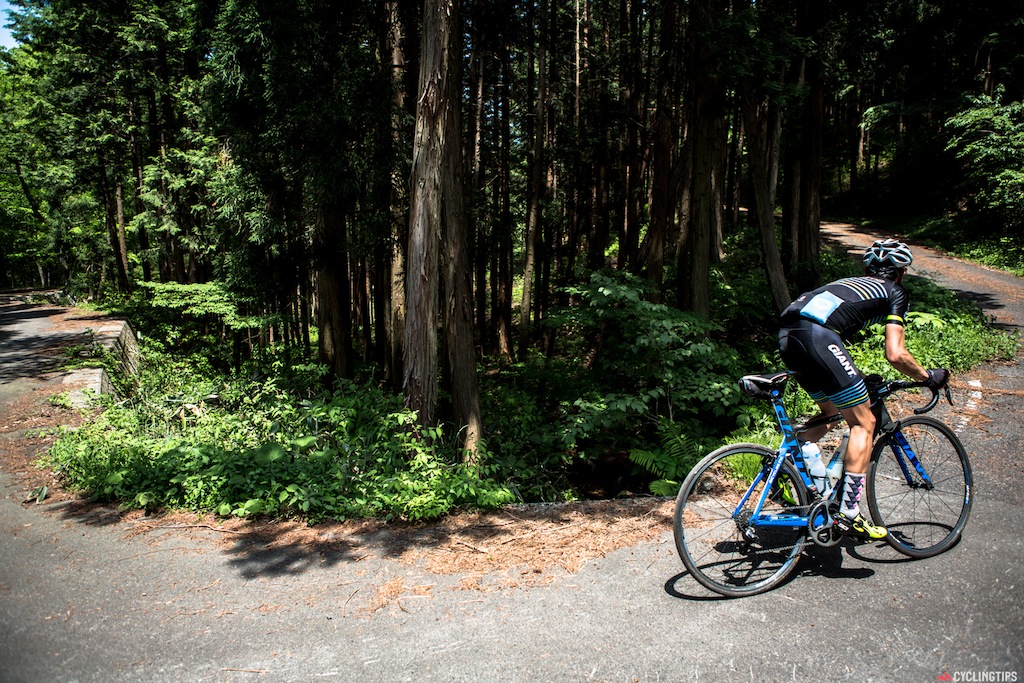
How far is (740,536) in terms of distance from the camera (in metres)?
4.17

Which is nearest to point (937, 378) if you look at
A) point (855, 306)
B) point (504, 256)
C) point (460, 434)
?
point (855, 306)

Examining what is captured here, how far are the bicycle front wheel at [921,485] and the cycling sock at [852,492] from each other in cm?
28

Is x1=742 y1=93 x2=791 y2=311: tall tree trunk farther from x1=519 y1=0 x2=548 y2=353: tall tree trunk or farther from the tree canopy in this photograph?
x1=519 y1=0 x2=548 y2=353: tall tree trunk

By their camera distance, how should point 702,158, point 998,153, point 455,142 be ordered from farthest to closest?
1. point 998,153
2. point 702,158
3. point 455,142

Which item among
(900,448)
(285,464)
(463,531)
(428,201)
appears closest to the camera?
(900,448)

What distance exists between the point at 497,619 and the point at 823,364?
2.67 m

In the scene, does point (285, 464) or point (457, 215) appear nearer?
point (285, 464)

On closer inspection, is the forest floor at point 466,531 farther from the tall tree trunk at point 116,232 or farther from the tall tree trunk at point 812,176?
the tall tree trunk at point 116,232

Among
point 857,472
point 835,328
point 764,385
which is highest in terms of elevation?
point 835,328

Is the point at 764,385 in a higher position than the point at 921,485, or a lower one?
higher

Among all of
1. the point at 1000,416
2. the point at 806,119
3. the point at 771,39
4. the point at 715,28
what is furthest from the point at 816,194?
the point at 1000,416

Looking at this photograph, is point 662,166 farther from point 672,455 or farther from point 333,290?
point 672,455

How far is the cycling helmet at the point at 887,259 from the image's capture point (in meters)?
4.09

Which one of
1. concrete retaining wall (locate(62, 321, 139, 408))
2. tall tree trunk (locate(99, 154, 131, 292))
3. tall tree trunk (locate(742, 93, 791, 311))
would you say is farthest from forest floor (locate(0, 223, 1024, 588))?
tall tree trunk (locate(99, 154, 131, 292))
